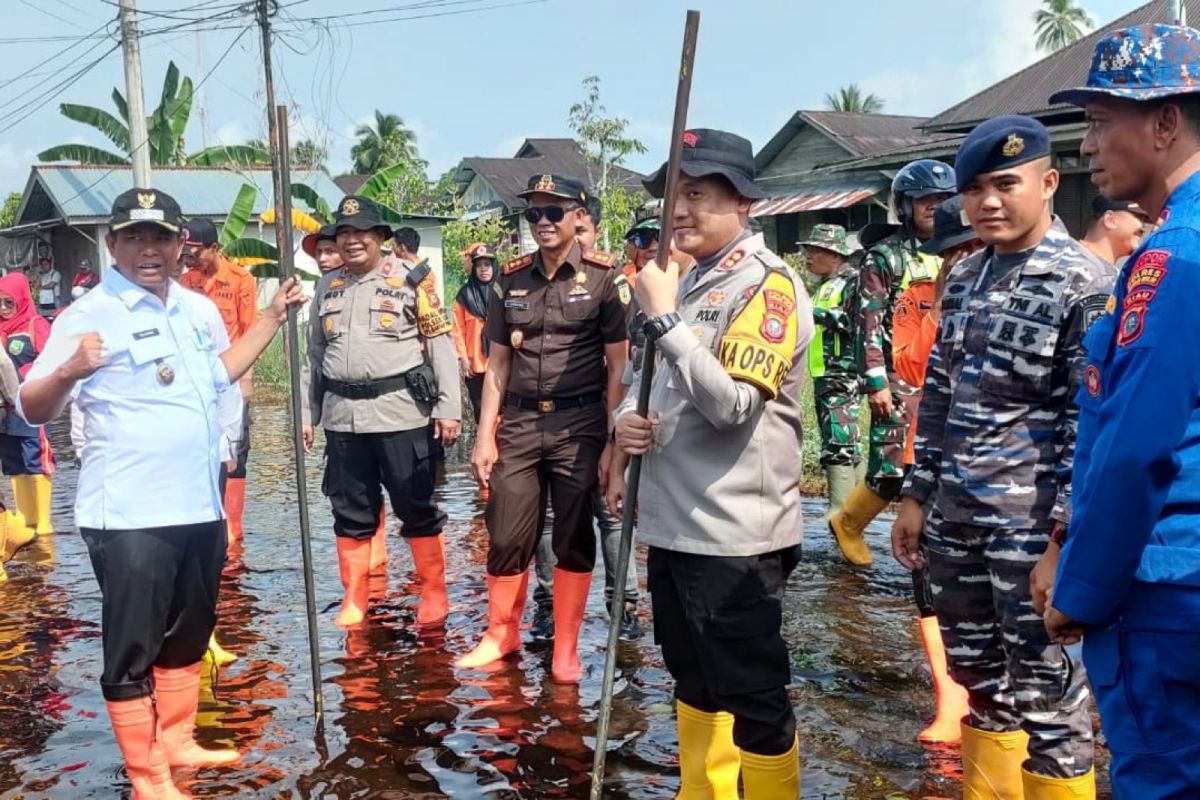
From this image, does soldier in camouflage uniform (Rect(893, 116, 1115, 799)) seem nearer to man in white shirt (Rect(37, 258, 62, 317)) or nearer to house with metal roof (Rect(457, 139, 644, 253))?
man in white shirt (Rect(37, 258, 62, 317))

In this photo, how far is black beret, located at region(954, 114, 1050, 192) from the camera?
10.7ft

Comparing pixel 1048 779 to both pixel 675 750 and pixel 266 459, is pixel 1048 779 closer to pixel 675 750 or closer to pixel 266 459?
pixel 675 750

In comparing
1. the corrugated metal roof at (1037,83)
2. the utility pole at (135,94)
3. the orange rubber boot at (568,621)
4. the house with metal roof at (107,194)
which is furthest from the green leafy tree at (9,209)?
the orange rubber boot at (568,621)

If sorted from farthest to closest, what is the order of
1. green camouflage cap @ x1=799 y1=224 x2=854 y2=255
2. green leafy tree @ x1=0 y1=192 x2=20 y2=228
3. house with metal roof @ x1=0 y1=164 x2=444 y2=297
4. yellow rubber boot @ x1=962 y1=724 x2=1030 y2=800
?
green leafy tree @ x1=0 y1=192 x2=20 y2=228
house with metal roof @ x1=0 y1=164 x2=444 y2=297
green camouflage cap @ x1=799 y1=224 x2=854 y2=255
yellow rubber boot @ x1=962 y1=724 x2=1030 y2=800

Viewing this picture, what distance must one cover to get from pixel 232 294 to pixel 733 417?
6.06 meters

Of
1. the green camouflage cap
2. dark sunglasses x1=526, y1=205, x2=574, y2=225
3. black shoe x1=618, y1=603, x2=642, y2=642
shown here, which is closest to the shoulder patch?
dark sunglasses x1=526, y1=205, x2=574, y2=225

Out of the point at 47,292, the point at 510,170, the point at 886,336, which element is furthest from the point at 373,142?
the point at 886,336

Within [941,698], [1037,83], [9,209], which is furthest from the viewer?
[9,209]

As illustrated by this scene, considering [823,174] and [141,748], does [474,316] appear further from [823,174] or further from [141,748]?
[823,174]

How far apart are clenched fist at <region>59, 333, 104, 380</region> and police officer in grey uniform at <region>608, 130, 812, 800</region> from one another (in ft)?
5.62

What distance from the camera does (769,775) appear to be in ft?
11.2

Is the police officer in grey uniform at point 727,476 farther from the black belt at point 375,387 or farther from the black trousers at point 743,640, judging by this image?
the black belt at point 375,387

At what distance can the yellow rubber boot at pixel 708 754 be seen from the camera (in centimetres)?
361

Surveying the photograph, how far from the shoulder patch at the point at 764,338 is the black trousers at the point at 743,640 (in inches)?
22.0
